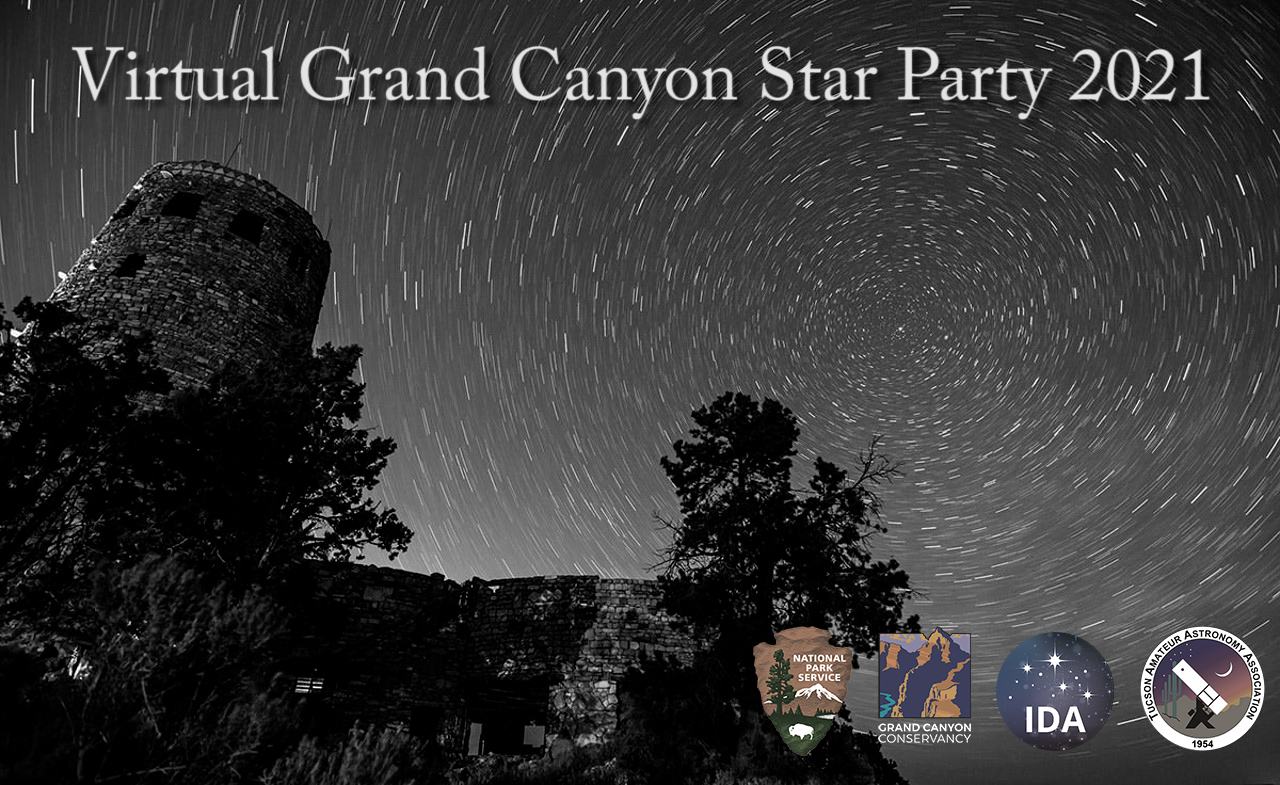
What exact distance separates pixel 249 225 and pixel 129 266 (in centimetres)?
264

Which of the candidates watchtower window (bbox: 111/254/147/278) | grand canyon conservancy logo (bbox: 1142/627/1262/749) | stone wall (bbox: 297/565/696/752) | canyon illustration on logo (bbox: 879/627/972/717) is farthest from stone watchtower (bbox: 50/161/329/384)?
grand canyon conservancy logo (bbox: 1142/627/1262/749)

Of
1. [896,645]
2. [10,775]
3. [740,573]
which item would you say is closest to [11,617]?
[10,775]

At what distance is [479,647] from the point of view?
1417 centimetres

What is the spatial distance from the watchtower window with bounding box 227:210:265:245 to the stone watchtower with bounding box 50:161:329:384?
0.02m

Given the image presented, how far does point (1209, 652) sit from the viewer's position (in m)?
10.5

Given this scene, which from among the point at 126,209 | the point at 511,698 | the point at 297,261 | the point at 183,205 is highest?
the point at 183,205

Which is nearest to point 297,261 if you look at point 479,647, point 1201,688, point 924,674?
point 479,647

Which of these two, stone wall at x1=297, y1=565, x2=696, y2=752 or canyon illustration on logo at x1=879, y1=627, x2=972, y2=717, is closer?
canyon illustration on logo at x1=879, y1=627, x2=972, y2=717

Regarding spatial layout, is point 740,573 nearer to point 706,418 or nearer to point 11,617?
point 706,418

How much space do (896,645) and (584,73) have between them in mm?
9782

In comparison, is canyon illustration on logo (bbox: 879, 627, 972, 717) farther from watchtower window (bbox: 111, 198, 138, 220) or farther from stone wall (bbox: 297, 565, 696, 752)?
watchtower window (bbox: 111, 198, 138, 220)

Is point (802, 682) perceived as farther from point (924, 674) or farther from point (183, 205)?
point (183, 205)

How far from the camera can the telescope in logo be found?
10.2 m

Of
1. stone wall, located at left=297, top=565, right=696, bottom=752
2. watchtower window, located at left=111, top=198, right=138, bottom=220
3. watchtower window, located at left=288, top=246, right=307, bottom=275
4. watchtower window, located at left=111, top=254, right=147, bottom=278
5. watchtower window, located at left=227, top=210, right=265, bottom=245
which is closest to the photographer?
stone wall, located at left=297, top=565, right=696, bottom=752
